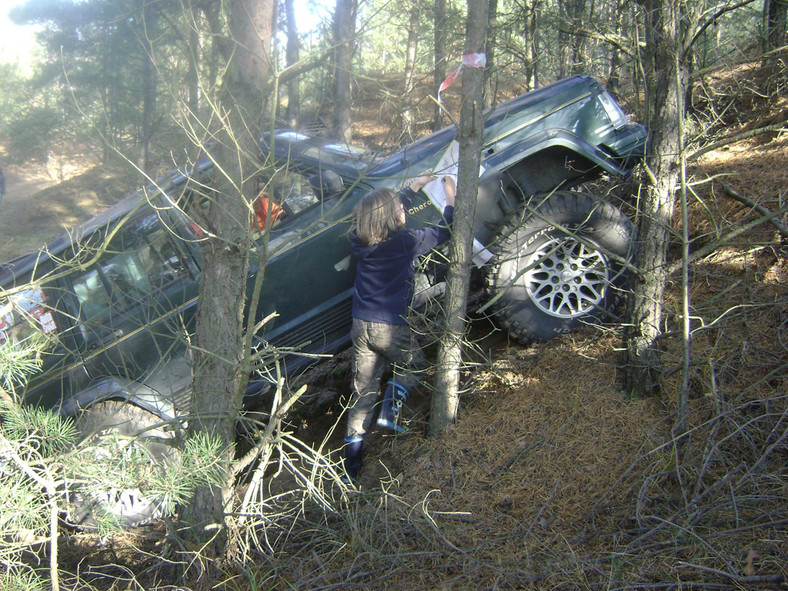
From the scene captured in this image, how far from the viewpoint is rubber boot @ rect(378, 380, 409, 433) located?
3.91m

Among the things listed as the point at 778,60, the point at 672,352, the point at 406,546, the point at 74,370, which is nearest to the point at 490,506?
the point at 406,546

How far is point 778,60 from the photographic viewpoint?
5.99m

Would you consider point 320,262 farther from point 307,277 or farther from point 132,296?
point 132,296

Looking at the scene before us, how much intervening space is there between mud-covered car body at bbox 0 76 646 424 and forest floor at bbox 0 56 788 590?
2.67 ft

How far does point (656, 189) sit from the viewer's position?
130 inches

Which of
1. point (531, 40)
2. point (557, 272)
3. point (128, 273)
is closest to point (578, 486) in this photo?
point (557, 272)

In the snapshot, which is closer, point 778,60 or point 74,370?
point 74,370

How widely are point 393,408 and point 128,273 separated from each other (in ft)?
6.71

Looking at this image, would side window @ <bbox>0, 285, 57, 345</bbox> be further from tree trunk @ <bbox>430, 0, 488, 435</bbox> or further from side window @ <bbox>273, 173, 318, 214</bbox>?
tree trunk @ <bbox>430, 0, 488, 435</bbox>

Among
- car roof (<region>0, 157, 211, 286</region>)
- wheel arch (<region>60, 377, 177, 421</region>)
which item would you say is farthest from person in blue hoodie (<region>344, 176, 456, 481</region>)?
wheel arch (<region>60, 377, 177, 421</region>)

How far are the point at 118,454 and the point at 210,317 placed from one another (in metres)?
0.84

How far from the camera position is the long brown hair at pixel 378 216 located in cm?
369

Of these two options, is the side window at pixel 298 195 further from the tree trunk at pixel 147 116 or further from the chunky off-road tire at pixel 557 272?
the chunky off-road tire at pixel 557 272

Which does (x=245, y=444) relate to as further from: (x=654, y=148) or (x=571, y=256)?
(x=654, y=148)
